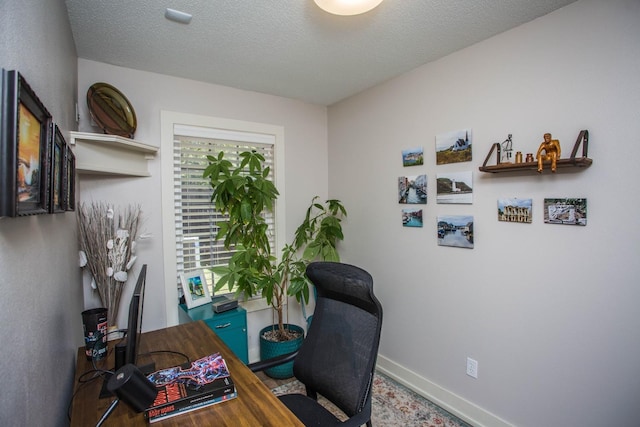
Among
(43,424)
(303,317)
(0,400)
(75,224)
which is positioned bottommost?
(303,317)

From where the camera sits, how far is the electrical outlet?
2184 mm

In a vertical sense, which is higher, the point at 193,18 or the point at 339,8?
the point at 193,18

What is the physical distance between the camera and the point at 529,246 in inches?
75.4

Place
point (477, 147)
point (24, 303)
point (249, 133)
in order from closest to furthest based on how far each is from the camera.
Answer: point (24, 303) < point (477, 147) < point (249, 133)

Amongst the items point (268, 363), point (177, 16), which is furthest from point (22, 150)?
point (177, 16)

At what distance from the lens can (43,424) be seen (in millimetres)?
940

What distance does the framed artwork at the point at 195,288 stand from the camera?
Answer: 261 cm

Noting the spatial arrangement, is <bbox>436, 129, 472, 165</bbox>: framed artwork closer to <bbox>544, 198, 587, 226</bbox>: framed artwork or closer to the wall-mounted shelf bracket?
the wall-mounted shelf bracket

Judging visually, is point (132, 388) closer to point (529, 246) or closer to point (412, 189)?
point (529, 246)

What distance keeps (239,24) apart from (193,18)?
26 centimetres

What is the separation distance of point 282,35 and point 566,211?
6.52ft

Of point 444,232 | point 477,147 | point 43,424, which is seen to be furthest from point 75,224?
point 477,147

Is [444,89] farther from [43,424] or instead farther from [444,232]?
[43,424]

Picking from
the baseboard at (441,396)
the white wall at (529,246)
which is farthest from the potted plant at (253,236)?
the baseboard at (441,396)
